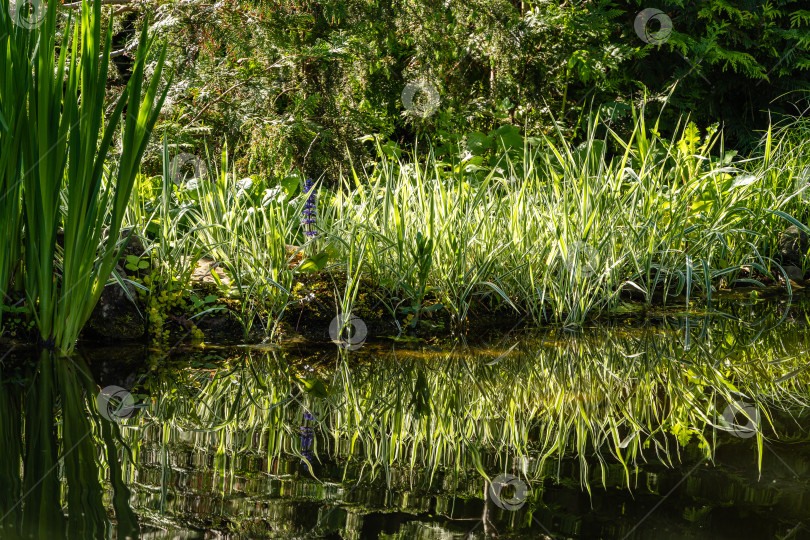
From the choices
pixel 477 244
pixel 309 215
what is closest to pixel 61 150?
pixel 309 215

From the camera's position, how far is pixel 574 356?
2.12 meters

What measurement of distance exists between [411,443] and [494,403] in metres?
0.34

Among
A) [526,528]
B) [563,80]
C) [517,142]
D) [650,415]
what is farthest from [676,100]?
[526,528]

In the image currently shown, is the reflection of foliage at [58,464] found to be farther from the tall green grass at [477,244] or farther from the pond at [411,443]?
the tall green grass at [477,244]

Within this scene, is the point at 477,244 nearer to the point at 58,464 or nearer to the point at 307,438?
the point at 307,438

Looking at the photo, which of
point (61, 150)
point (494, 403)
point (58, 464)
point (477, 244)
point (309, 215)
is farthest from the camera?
point (309, 215)

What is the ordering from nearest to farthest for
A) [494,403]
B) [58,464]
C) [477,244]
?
1. [58,464]
2. [494,403]
3. [477,244]

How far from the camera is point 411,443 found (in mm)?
1318

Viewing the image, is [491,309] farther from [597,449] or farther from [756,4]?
[756,4]

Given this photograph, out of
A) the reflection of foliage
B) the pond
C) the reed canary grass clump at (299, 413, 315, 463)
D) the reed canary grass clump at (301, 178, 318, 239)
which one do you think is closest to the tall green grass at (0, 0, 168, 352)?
the pond

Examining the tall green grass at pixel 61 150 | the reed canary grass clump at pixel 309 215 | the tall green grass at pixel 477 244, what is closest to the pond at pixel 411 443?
the tall green grass at pixel 61 150

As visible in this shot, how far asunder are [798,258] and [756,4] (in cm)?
276

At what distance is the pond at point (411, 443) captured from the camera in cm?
96

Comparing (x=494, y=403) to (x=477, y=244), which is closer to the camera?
(x=494, y=403)
